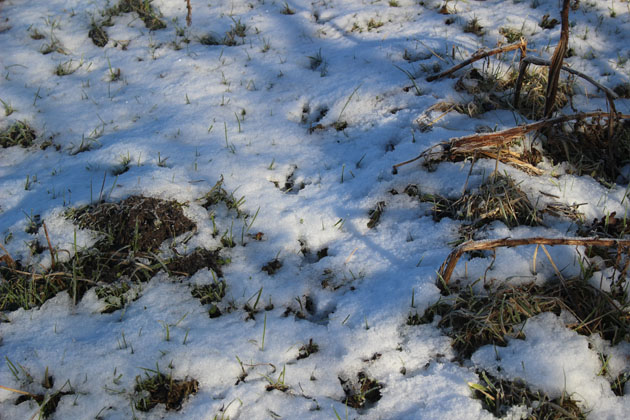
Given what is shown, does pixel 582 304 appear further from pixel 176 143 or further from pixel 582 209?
pixel 176 143

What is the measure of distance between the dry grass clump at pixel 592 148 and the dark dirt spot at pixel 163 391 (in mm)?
2670

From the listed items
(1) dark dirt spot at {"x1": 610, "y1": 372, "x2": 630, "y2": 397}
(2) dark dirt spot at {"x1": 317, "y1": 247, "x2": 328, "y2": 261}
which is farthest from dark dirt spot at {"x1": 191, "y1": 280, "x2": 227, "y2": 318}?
(1) dark dirt spot at {"x1": 610, "y1": 372, "x2": 630, "y2": 397}

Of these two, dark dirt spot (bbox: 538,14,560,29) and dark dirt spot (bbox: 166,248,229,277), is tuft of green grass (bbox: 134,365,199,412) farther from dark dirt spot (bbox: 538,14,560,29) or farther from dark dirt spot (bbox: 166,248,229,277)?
dark dirt spot (bbox: 538,14,560,29)

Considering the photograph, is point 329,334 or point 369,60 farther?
point 369,60

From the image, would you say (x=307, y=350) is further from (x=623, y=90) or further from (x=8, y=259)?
(x=623, y=90)

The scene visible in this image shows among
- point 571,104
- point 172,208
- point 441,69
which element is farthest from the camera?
point 441,69

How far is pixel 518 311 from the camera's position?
7.77ft

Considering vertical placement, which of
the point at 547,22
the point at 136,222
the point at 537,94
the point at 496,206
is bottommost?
the point at 136,222

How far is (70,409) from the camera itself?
2.15m

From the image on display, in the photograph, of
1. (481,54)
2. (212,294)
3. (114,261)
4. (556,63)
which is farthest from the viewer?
(481,54)

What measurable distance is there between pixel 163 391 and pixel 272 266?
89cm

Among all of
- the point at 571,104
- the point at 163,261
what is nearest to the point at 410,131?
the point at 571,104

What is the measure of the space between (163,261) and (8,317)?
32.0 inches

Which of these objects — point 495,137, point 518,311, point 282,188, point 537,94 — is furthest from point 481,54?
point 518,311
